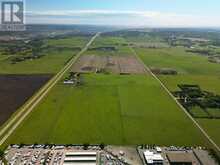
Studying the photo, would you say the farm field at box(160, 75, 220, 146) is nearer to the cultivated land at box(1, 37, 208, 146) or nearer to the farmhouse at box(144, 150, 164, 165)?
the cultivated land at box(1, 37, 208, 146)

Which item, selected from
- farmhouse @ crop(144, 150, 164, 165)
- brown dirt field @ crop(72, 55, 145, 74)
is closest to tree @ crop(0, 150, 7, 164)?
farmhouse @ crop(144, 150, 164, 165)

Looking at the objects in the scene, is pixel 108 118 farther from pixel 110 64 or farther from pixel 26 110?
pixel 110 64

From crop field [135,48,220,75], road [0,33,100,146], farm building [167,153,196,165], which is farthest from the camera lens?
Result: crop field [135,48,220,75]

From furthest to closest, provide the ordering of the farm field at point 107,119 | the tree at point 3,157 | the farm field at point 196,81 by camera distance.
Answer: the farm field at point 196,81 → the farm field at point 107,119 → the tree at point 3,157

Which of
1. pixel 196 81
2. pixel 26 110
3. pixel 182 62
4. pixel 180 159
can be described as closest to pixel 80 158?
pixel 180 159

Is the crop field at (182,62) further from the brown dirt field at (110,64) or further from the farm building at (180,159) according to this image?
the farm building at (180,159)

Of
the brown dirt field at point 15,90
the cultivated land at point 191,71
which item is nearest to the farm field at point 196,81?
the cultivated land at point 191,71
